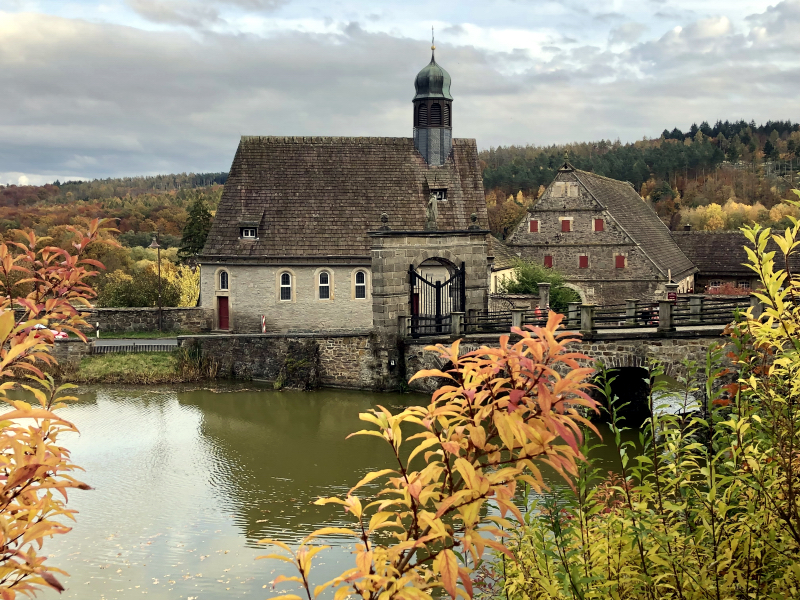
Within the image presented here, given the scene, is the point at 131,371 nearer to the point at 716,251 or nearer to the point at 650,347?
the point at 650,347

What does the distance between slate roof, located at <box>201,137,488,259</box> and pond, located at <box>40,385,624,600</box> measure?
7.53m

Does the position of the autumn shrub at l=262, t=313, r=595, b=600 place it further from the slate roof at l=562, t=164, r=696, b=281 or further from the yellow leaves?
the slate roof at l=562, t=164, r=696, b=281

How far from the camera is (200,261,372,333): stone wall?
2923 centimetres

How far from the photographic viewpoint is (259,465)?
16.2 meters

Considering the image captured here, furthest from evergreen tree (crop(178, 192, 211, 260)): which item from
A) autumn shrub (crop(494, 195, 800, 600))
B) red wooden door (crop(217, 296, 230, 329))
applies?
autumn shrub (crop(494, 195, 800, 600))

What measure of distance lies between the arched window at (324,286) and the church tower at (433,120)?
657cm

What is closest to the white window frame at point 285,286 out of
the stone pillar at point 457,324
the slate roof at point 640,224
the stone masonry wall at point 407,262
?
the stone masonry wall at point 407,262

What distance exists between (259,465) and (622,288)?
2448 cm

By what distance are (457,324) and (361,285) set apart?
8.11 m

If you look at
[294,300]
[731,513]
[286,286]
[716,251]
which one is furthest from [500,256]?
[731,513]

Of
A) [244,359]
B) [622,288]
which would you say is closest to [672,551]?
[244,359]

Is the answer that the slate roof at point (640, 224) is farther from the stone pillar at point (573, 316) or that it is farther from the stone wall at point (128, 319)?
the stone wall at point (128, 319)

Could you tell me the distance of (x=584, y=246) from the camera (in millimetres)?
36906

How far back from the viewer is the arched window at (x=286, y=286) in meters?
29.3
